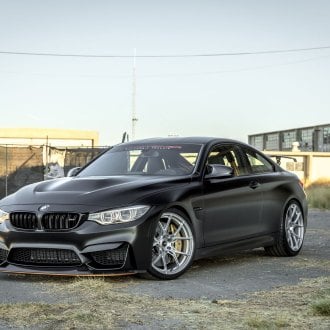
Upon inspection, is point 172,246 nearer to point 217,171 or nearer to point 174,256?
point 174,256

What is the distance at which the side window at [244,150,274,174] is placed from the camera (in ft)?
31.9

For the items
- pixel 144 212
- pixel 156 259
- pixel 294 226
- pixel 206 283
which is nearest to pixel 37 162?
pixel 294 226

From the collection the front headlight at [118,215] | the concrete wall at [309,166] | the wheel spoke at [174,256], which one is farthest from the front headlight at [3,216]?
the concrete wall at [309,166]

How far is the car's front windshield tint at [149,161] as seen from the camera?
870cm

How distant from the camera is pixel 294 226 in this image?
10148mm

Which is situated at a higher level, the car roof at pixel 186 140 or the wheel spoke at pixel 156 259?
the car roof at pixel 186 140

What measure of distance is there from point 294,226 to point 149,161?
2445 mm

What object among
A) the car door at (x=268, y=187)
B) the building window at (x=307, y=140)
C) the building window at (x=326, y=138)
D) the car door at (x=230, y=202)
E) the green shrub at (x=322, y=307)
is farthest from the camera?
the building window at (x=307, y=140)

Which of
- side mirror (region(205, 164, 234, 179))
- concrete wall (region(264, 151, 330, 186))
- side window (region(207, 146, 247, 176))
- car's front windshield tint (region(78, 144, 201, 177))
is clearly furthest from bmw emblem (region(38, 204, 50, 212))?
concrete wall (region(264, 151, 330, 186))

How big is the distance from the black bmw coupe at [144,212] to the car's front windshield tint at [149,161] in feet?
0.04

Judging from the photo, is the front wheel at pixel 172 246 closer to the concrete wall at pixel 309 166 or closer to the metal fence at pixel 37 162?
the metal fence at pixel 37 162

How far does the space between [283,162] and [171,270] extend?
1812 inches

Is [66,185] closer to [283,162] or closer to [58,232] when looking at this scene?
[58,232]

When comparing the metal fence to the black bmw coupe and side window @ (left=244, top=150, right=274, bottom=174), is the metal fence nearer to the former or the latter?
side window @ (left=244, top=150, right=274, bottom=174)
